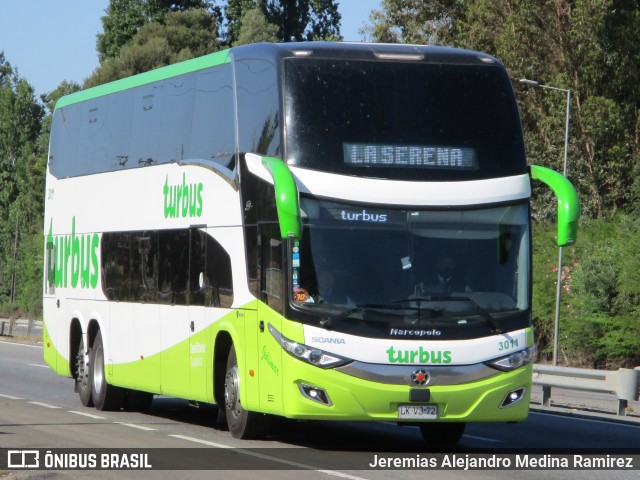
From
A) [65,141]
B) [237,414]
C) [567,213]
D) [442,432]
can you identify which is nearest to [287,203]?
[567,213]

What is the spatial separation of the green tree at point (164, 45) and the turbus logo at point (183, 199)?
56953mm

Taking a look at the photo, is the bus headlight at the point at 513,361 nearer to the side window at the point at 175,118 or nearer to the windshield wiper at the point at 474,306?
the windshield wiper at the point at 474,306

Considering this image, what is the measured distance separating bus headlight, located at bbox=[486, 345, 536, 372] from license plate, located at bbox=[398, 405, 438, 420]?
75 centimetres

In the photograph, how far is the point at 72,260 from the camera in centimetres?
2242

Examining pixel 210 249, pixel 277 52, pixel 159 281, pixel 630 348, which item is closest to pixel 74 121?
pixel 159 281

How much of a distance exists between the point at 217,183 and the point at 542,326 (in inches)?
1143

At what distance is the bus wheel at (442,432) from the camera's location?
15.6m

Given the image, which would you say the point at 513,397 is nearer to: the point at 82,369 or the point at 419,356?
the point at 419,356

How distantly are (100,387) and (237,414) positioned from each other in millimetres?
5699

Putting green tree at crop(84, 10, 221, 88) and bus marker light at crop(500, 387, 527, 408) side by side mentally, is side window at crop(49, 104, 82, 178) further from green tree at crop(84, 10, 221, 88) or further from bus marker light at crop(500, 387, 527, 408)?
green tree at crop(84, 10, 221, 88)

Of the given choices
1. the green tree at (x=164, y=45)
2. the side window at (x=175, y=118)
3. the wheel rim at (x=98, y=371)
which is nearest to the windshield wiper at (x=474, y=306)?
the side window at (x=175, y=118)

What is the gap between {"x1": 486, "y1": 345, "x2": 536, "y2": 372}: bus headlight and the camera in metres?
14.0

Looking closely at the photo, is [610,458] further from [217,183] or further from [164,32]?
[164,32]

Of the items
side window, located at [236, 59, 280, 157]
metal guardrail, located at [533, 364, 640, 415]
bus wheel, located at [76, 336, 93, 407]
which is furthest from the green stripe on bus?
metal guardrail, located at [533, 364, 640, 415]
